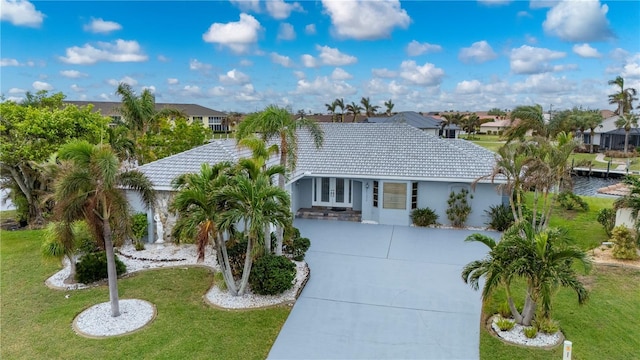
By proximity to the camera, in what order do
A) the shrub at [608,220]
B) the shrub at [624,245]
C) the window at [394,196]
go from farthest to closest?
the window at [394,196] < the shrub at [608,220] < the shrub at [624,245]

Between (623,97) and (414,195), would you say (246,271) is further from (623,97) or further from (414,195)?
(623,97)

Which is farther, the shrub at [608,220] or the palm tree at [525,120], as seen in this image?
the palm tree at [525,120]

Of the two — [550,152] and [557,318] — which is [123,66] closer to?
[550,152]

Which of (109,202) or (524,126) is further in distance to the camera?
(524,126)

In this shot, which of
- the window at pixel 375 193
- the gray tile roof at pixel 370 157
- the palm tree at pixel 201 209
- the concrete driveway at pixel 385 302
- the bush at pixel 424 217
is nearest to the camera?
the concrete driveway at pixel 385 302

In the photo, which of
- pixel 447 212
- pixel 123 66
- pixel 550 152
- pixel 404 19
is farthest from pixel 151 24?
pixel 550 152

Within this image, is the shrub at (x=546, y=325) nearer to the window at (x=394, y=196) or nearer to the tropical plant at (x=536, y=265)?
the tropical plant at (x=536, y=265)

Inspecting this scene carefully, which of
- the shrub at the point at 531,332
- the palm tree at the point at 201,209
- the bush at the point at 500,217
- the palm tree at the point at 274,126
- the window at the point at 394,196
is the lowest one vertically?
the shrub at the point at 531,332

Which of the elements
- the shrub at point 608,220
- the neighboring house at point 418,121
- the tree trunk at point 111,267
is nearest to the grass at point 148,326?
the tree trunk at point 111,267
